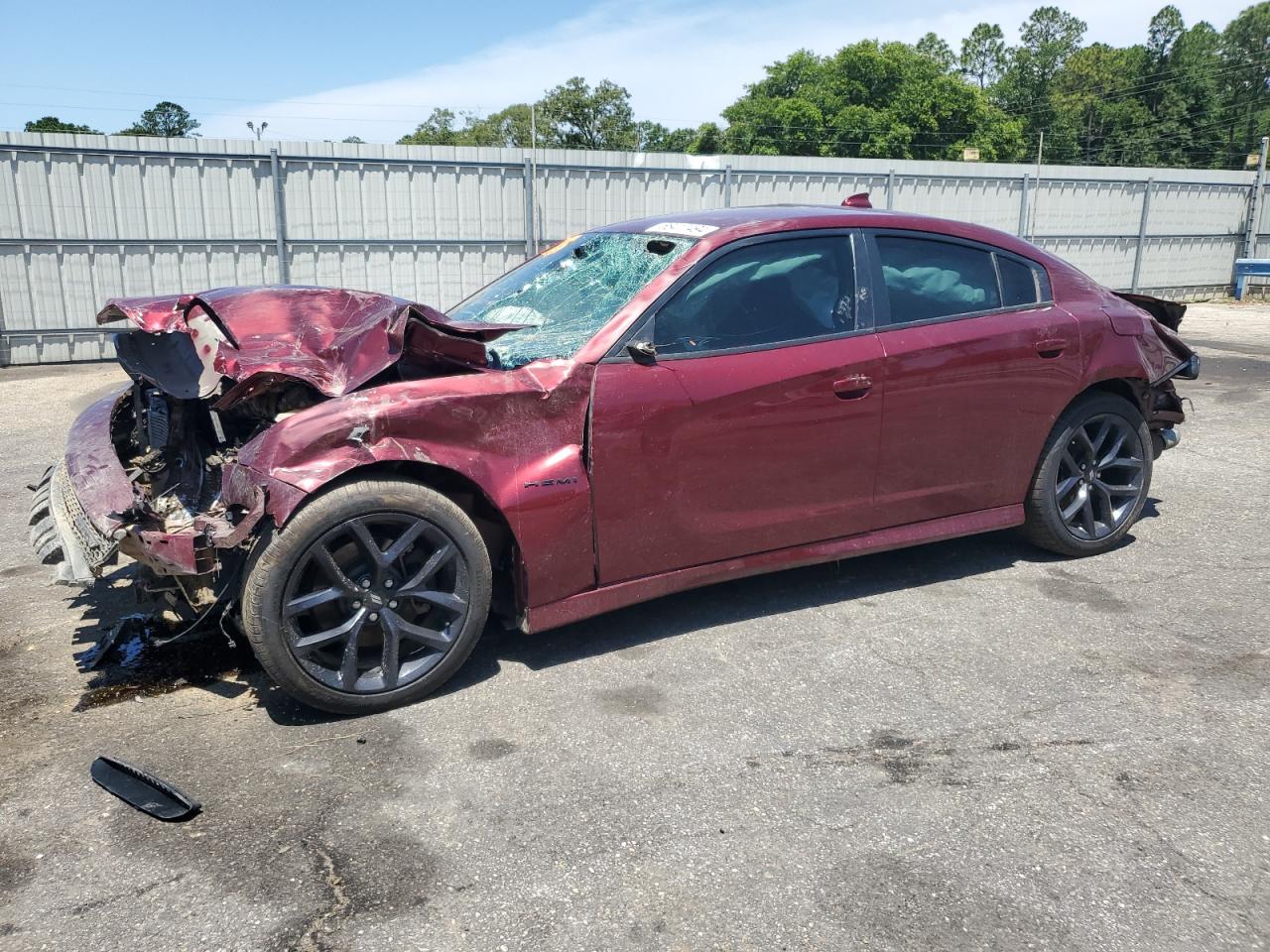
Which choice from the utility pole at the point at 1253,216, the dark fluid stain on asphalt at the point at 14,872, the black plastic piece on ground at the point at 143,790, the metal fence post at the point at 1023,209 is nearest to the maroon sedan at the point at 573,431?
the black plastic piece on ground at the point at 143,790

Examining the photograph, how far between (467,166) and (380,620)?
11.9 m

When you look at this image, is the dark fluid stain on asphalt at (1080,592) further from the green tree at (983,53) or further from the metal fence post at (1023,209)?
the green tree at (983,53)

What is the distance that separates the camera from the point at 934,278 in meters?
4.43

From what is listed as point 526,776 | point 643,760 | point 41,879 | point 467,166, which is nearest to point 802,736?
point 643,760

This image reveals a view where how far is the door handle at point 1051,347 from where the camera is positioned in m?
4.58

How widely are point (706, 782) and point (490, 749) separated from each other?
734 millimetres

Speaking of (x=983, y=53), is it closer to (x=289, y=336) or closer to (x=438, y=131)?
(x=438, y=131)

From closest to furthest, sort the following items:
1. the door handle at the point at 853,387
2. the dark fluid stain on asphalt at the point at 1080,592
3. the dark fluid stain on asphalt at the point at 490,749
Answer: the dark fluid stain on asphalt at the point at 490,749 < the door handle at the point at 853,387 < the dark fluid stain on asphalt at the point at 1080,592

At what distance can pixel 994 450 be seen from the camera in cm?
455

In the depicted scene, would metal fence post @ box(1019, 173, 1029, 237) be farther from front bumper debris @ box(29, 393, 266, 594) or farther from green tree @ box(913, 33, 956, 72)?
green tree @ box(913, 33, 956, 72)

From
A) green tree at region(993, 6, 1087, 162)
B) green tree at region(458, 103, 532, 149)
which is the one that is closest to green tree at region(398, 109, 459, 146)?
green tree at region(458, 103, 532, 149)

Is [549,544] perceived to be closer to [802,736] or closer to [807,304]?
[802,736]

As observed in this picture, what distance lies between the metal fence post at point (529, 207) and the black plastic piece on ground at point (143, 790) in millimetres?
12143

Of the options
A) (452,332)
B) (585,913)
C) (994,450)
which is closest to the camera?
(585,913)
